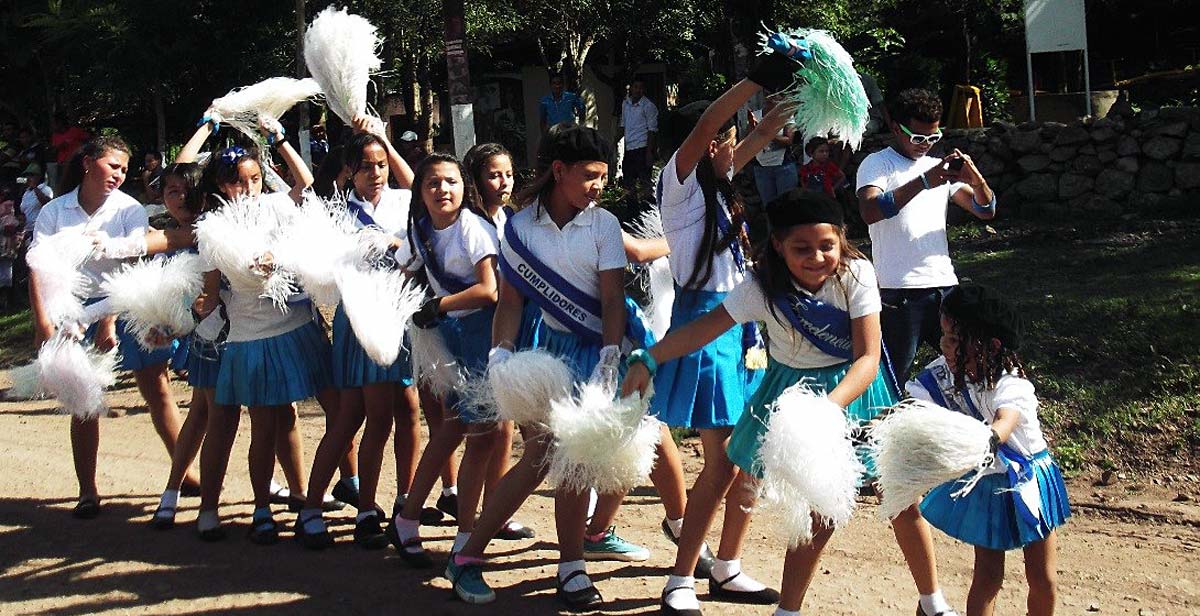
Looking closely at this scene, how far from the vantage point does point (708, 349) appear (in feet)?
14.4

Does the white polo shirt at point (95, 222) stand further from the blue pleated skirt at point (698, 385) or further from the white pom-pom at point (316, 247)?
the blue pleated skirt at point (698, 385)

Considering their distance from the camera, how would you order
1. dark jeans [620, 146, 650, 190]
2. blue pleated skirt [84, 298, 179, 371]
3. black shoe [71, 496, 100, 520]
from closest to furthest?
blue pleated skirt [84, 298, 179, 371] < black shoe [71, 496, 100, 520] < dark jeans [620, 146, 650, 190]

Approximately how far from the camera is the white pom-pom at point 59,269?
549 cm

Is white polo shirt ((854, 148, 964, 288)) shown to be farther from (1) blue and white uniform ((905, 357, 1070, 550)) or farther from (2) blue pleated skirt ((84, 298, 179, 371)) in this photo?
(2) blue pleated skirt ((84, 298, 179, 371))

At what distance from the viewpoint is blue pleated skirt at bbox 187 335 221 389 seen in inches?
223

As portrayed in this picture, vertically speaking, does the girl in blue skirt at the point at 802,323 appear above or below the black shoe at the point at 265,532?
above

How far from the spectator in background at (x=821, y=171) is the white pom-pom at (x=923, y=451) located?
310 inches

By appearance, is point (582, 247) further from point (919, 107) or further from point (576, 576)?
point (919, 107)

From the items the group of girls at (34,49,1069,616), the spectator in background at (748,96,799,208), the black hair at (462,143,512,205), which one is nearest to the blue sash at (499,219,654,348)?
the group of girls at (34,49,1069,616)

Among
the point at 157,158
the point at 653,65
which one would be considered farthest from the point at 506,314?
the point at 653,65

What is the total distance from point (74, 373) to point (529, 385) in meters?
2.57

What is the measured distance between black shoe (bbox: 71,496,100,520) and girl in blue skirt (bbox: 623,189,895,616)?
11.3 ft

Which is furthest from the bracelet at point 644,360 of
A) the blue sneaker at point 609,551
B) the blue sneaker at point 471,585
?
the blue sneaker at point 609,551

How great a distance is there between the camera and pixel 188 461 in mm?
5898
